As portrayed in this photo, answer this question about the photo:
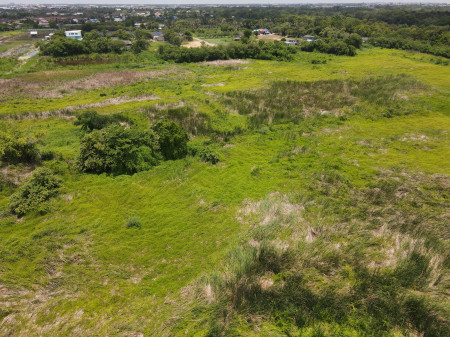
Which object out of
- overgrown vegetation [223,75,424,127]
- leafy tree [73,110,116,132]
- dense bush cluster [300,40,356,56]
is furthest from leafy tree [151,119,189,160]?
dense bush cluster [300,40,356,56]

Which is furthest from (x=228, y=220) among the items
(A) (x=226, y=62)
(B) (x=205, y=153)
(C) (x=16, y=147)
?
(A) (x=226, y=62)

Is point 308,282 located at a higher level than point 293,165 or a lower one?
lower

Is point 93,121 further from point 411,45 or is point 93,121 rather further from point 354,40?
point 411,45

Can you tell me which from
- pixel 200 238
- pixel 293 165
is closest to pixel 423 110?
pixel 293 165

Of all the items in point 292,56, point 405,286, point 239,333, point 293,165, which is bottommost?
point 239,333

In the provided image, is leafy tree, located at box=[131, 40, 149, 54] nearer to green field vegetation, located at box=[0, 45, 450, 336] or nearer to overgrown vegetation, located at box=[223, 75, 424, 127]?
overgrown vegetation, located at box=[223, 75, 424, 127]

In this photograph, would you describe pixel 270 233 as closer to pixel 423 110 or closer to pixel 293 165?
pixel 293 165
